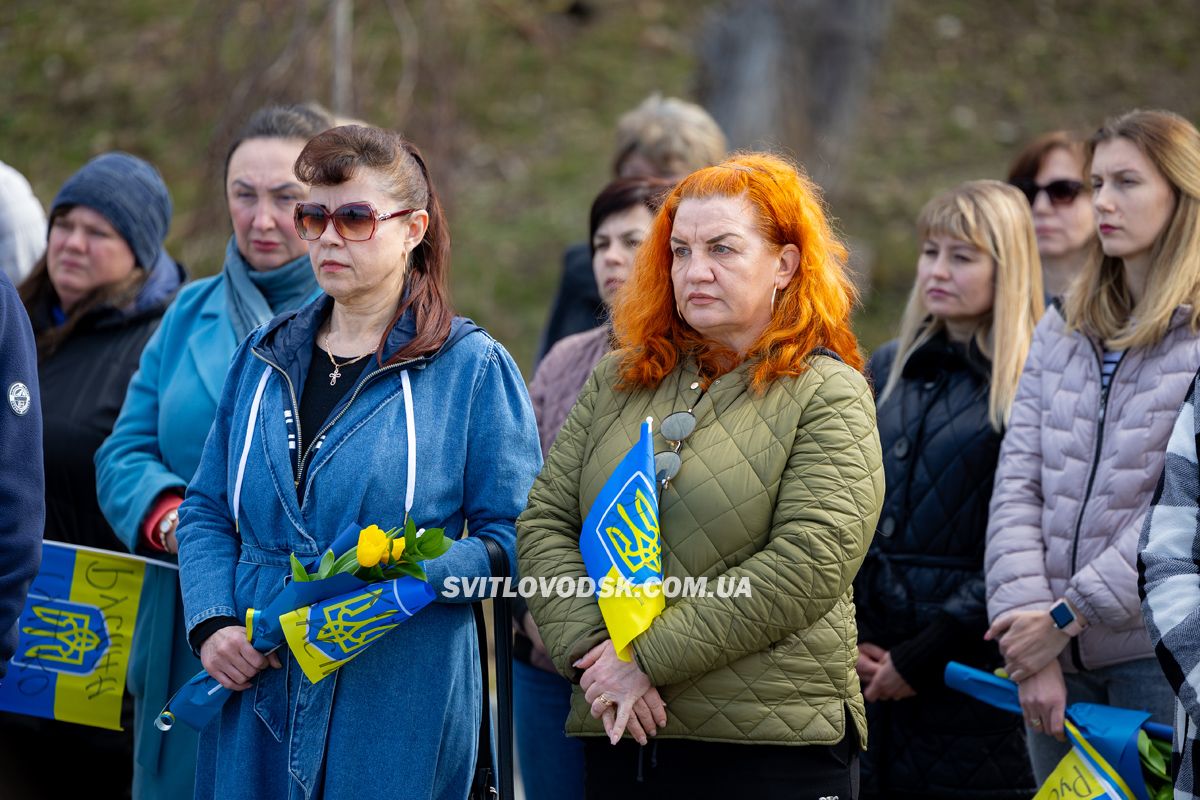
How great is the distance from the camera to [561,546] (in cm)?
279

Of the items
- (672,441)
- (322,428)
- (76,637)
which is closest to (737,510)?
(672,441)

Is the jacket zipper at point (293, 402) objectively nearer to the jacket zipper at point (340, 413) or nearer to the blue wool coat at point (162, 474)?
the jacket zipper at point (340, 413)

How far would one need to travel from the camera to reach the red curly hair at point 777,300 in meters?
2.81

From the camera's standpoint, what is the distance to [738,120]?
8828mm

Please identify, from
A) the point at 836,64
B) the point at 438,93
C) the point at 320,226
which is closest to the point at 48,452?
the point at 320,226

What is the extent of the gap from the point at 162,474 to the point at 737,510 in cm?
161

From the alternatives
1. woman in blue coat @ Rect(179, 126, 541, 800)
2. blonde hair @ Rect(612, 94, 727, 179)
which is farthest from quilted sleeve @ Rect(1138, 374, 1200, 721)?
blonde hair @ Rect(612, 94, 727, 179)

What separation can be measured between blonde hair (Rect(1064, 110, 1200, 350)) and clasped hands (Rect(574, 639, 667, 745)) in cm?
160

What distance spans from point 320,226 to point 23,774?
2.05 m

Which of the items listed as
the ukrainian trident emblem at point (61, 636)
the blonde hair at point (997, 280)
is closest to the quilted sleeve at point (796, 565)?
the blonde hair at point (997, 280)

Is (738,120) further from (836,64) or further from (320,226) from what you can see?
(320,226)

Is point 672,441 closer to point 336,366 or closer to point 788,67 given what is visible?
point 336,366

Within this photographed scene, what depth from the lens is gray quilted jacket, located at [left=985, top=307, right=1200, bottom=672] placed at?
124 inches

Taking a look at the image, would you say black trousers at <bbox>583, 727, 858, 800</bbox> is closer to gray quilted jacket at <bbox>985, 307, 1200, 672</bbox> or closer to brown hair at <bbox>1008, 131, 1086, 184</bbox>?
gray quilted jacket at <bbox>985, 307, 1200, 672</bbox>
